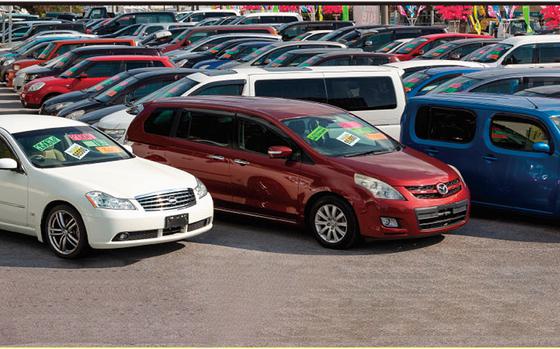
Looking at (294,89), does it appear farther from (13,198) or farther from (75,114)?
(13,198)

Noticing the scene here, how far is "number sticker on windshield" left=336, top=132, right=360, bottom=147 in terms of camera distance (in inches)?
445

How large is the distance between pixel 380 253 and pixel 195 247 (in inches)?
76.8

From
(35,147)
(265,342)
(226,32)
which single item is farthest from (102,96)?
(226,32)

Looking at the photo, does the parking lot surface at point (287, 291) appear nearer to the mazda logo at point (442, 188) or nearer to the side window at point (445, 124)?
the mazda logo at point (442, 188)

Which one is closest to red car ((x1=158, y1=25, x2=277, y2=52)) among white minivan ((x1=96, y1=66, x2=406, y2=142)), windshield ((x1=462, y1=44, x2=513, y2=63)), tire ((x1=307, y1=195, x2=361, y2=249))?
windshield ((x1=462, y1=44, x2=513, y2=63))

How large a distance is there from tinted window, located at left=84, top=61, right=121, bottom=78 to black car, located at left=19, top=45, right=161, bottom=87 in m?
2.65

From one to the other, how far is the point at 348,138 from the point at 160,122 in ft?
8.26

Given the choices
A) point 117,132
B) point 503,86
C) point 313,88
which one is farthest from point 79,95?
point 503,86

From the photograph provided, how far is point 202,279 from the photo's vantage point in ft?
30.4

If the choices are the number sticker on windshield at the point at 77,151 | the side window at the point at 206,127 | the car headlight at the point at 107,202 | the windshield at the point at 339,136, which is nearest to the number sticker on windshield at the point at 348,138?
the windshield at the point at 339,136

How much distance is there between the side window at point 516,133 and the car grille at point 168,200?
12.7 ft

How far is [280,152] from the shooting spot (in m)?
10.9

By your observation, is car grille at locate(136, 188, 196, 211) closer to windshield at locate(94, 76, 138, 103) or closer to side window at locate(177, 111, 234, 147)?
side window at locate(177, 111, 234, 147)

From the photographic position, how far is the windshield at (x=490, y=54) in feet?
75.2
